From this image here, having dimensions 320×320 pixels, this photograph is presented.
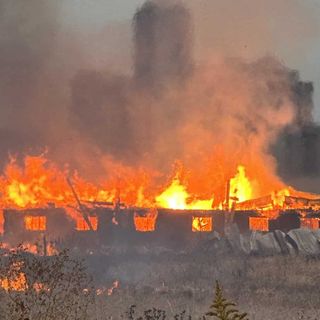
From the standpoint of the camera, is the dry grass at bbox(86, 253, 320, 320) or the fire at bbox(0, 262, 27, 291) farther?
the dry grass at bbox(86, 253, 320, 320)

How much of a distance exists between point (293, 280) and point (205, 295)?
13.5 ft

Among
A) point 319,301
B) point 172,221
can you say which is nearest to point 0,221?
point 172,221

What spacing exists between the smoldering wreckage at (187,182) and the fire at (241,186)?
0.36 ft

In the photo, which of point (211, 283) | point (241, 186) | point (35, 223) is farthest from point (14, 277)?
point (241, 186)

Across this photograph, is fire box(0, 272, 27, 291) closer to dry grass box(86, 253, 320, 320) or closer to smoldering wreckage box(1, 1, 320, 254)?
dry grass box(86, 253, 320, 320)

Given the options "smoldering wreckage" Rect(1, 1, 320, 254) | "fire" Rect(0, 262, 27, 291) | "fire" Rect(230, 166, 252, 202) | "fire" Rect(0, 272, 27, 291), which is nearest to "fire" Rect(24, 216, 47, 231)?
"smoldering wreckage" Rect(1, 1, 320, 254)

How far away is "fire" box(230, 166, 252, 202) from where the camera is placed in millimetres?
46656

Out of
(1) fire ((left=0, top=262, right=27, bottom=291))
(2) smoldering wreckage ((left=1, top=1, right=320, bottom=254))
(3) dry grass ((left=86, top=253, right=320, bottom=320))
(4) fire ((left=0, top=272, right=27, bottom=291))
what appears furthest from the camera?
(2) smoldering wreckage ((left=1, top=1, right=320, bottom=254))

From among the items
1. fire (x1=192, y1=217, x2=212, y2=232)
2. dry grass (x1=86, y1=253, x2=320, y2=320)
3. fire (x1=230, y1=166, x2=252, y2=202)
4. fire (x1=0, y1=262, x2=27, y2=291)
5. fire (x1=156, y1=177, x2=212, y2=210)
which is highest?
fire (x1=230, y1=166, x2=252, y2=202)

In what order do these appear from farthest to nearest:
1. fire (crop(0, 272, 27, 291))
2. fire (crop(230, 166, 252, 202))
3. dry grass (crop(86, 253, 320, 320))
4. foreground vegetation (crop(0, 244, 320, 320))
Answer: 1. fire (crop(230, 166, 252, 202))
2. dry grass (crop(86, 253, 320, 320))
3. foreground vegetation (crop(0, 244, 320, 320))
4. fire (crop(0, 272, 27, 291))

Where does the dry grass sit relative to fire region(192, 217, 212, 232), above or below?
below

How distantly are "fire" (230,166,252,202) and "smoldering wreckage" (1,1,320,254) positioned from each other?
110 millimetres

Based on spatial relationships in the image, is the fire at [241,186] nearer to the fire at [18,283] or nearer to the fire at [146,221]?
the fire at [146,221]

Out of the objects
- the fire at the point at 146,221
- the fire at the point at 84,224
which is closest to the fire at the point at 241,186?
the fire at the point at 146,221
